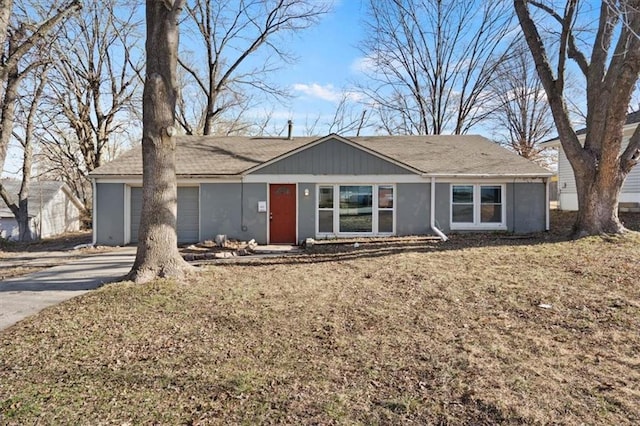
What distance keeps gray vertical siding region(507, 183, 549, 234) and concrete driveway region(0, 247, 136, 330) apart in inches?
487

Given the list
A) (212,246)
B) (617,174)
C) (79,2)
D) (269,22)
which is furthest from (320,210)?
(269,22)

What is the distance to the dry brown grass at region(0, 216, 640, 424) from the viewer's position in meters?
3.01

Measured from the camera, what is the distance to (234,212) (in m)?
13.1

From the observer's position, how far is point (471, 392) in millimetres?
3230

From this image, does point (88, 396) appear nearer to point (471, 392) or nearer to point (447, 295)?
point (471, 392)

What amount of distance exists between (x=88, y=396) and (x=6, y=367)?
1.36m

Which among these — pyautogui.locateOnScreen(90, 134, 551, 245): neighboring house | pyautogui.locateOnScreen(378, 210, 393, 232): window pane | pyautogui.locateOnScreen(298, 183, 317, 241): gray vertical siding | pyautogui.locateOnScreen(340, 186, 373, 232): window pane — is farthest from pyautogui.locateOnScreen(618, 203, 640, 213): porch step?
pyautogui.locateOnScreen(298, 183, 317, 241): gray vertical siding

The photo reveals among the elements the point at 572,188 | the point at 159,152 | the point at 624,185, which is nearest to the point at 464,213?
the point at 624,185

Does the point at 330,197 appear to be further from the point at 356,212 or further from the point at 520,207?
the point at 520,207

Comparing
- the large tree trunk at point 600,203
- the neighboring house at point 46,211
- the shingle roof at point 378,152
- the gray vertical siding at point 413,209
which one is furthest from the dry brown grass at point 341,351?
the neighboring house at point 46,211

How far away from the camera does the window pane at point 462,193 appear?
13.4m

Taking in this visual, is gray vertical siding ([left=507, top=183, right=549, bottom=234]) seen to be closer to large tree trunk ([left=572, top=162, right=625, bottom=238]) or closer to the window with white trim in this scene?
large tree trunk ([left=572, top=162, right=625, bottom=238])

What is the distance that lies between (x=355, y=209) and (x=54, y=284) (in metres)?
8.88

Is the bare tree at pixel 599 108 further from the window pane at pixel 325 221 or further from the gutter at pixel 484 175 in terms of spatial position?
the window pane at pixel 325 221
